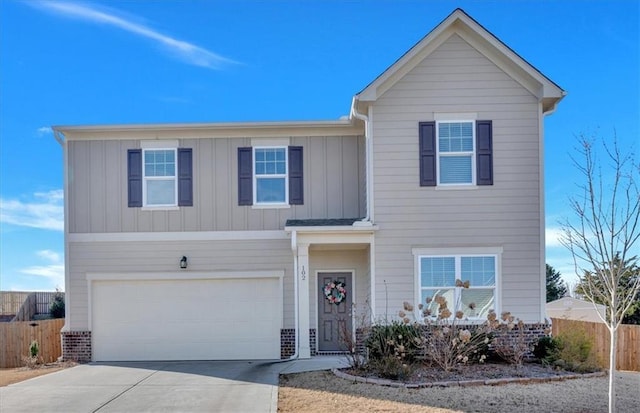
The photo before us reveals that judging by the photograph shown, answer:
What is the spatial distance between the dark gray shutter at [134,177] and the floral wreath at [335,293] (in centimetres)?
496

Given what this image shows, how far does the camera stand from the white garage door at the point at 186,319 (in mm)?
13578

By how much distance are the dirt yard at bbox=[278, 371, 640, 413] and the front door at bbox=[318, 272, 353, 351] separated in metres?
3.95

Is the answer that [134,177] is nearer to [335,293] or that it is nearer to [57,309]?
[335,293]

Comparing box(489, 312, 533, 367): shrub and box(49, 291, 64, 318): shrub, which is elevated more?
box(489, 312, 533, 367): shrub

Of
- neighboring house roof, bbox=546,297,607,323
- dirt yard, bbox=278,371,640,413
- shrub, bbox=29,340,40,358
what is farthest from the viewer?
neighboring house roof, bbox=546,297,607,323

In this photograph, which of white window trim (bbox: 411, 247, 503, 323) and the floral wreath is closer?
white window trim (bbox: 411, 247, 503, 323)

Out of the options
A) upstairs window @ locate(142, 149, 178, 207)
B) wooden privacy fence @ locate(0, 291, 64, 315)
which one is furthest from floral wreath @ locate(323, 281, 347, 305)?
wooden privacy fence @ locate(0, 291, 64, 315)

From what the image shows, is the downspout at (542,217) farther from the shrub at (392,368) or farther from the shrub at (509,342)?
the shrub at (392,368)

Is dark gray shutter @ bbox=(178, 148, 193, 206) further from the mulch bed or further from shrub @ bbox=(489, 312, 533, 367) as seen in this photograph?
shrub @ bbox=(489, 312, 533, 367)

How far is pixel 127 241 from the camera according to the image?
13.7 metres

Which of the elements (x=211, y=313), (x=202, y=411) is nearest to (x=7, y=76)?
(x=211, y=313)

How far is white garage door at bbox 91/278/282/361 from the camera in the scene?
13.6 m

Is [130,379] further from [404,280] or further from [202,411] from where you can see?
[404,280]

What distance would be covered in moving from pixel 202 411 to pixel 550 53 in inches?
435
